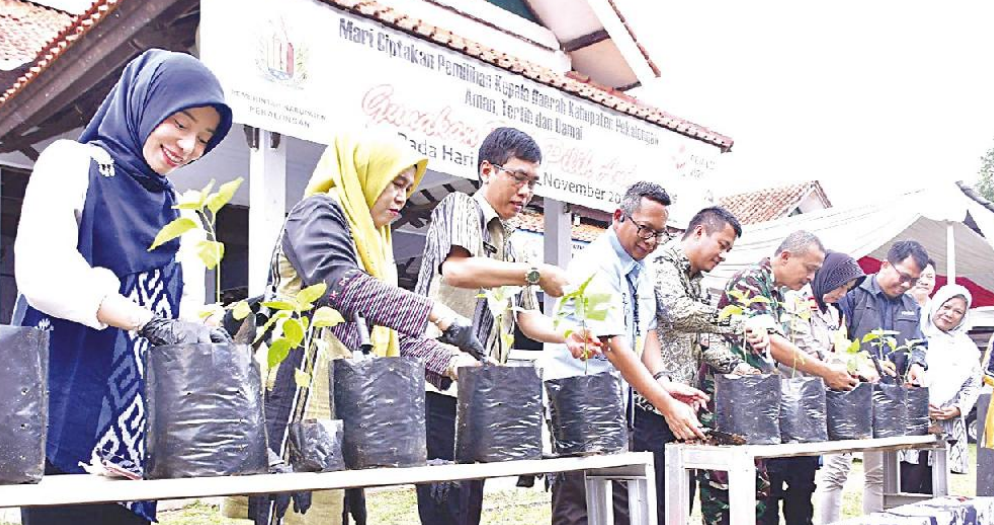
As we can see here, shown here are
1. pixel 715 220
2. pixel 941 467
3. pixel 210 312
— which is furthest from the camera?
pixel 941 467

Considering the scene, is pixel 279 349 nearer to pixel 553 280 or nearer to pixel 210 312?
pixel 210 312

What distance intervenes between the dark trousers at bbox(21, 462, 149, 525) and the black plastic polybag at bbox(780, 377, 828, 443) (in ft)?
5.74

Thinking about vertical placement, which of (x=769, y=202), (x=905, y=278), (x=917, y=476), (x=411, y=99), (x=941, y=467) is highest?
(x=769, y=202)

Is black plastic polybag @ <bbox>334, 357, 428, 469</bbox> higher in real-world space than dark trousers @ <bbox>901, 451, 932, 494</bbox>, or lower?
higher

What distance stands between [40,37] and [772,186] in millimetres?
14351

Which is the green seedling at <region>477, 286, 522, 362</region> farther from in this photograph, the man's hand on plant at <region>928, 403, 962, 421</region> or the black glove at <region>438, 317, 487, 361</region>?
the man's hand on plant at <region>928, 403, 962, 421</region>

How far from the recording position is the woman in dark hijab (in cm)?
137

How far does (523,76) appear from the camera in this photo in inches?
236

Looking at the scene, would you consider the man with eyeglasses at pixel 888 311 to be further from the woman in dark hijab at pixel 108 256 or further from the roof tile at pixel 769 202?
the roof tile at pixel 769 202

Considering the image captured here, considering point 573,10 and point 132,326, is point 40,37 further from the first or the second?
point 132,326

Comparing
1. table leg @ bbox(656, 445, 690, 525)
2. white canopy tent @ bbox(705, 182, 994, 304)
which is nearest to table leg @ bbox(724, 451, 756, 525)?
table leg @ bbox(656, 445, 690, 525)

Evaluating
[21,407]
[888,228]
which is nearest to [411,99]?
[21,407]

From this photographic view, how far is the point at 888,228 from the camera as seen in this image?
24.2 ft

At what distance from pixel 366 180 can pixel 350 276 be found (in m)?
0.28
